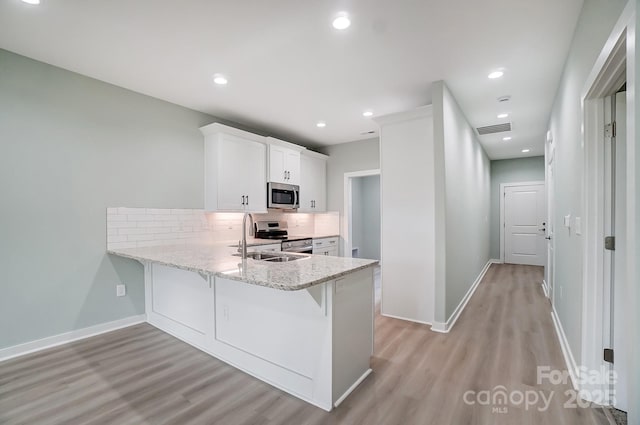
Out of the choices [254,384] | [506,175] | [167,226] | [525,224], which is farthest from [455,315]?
[506,175]

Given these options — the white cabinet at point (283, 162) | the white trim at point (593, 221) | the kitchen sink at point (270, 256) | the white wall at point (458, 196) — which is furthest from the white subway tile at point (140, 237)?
the white trim at point (593, 221)

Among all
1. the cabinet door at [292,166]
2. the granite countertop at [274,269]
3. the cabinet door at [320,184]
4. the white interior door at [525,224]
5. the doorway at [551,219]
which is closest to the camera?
the granite countertop at [274,269]

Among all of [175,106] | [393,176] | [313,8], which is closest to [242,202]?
[175,106]

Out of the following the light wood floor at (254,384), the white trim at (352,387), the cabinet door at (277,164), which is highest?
the cabinet door at (277,164)

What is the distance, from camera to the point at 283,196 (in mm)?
4879

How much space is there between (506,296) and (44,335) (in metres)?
5.65

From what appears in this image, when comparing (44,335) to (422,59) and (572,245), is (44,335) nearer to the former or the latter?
(422,59)

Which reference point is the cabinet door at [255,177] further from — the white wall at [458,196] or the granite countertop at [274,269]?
the white wall at [458,196]

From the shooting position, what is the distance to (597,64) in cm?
159

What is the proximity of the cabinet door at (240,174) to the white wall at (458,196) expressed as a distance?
260cm

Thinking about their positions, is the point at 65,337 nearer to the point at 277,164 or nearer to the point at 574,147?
the point at 277,164

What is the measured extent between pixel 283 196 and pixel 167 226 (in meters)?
1.87

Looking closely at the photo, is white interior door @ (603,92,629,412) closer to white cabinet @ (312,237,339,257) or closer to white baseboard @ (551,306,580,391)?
white baseboard @ (551,306,580,391)

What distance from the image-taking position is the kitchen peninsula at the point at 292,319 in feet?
5.99
